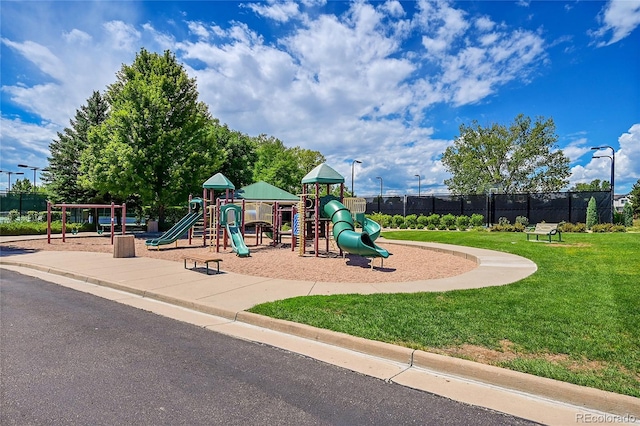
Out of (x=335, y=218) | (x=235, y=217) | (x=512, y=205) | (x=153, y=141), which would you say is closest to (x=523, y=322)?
(x=335, y=218)

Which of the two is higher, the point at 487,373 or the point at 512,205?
the point at 512,205

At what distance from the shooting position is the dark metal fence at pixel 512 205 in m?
28.8

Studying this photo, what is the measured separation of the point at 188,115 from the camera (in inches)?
1049

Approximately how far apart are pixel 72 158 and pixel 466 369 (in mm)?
32550

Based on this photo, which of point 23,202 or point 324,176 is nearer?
point 324,176

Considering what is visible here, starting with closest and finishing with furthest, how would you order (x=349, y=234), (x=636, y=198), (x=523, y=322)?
(x=523, y=322), (x=349, y=234), (x=636, y=198)

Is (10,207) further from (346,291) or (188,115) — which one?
(346,291)

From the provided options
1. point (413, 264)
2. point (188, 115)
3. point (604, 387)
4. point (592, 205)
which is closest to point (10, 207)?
point (188, 115)

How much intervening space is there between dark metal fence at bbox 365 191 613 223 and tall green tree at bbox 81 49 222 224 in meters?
18.7

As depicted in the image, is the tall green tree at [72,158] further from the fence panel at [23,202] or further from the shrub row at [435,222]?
the shrub row at [435,222]

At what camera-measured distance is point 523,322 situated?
548cm

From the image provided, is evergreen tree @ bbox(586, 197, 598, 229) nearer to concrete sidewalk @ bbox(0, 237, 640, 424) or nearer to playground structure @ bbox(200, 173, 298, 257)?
concrete sidewalk @ bbox(0, 237, 640, 424)

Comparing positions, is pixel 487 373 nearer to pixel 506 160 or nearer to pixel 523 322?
pixel 523 322

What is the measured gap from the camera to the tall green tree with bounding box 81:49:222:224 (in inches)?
914
